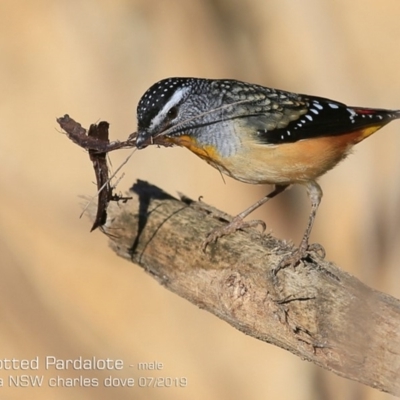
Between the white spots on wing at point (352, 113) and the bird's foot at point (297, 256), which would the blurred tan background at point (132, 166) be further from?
the bird's foot at point (297, 256)

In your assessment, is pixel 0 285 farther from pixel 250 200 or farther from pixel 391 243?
pixel 250 200

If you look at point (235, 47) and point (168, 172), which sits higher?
point (168, 172)

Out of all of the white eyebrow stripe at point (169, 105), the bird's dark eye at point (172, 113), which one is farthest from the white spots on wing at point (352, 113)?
the bird's dark eye at point (172, 113)

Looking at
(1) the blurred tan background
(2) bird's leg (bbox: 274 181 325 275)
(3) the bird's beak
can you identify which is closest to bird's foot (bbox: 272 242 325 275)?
(2) bird's leg (bbox: 274 181 325 275)

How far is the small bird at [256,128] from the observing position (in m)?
5.07

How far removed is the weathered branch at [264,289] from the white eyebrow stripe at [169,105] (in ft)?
3.04

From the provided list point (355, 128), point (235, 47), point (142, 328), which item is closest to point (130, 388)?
point (235, 47)

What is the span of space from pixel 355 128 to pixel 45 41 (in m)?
4.65

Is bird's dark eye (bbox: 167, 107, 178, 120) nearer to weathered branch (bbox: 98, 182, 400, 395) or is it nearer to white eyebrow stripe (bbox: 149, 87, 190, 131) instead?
white eyebrow stripe (bbox: 149, 87, 190, 131)

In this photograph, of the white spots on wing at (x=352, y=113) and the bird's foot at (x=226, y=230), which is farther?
the white spots on wing at (x=352, y=113)

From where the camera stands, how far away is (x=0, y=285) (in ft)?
12.1

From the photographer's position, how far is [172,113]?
5012 mm

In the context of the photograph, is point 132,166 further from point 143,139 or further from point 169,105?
point 143,139

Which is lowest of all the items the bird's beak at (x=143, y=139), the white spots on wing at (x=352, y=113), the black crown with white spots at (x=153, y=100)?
the bird's beak at (x=143, y=139)
